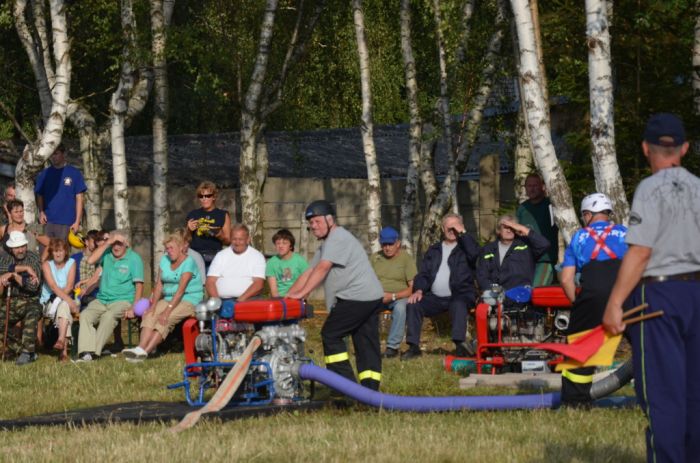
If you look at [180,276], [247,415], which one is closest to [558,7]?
[180,276]

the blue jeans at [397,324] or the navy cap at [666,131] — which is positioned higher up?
the navy cap at [666,131]

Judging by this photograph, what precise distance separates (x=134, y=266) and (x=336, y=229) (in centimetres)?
625

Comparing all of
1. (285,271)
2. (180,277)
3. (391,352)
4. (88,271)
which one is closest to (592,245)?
(391,352)

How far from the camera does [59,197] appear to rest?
1912 centimetres

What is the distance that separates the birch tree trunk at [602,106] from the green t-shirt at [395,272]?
9.08 feet

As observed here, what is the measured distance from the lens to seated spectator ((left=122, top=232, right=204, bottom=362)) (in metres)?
16.4

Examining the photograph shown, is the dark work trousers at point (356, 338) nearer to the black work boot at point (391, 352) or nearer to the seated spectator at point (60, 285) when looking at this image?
the black work boot at point (391, 352)

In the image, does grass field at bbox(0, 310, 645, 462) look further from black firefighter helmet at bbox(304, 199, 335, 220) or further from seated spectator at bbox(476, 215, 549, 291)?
seated spectator at bbox(476, 215, 549, 291)

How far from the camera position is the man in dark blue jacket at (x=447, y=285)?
1567 centimetres

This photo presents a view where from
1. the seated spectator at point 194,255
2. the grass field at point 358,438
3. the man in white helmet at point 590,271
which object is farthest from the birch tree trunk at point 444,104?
the man in white helmet at point 590,271

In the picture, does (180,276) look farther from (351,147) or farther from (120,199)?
(351,147)

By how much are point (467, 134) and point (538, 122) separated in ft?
21.1

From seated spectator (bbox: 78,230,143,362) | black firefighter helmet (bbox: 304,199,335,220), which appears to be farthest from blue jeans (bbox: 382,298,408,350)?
black firefighter helmet (bbox: 304,199,335,220)

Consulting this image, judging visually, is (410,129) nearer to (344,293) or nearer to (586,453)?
(344,293)
